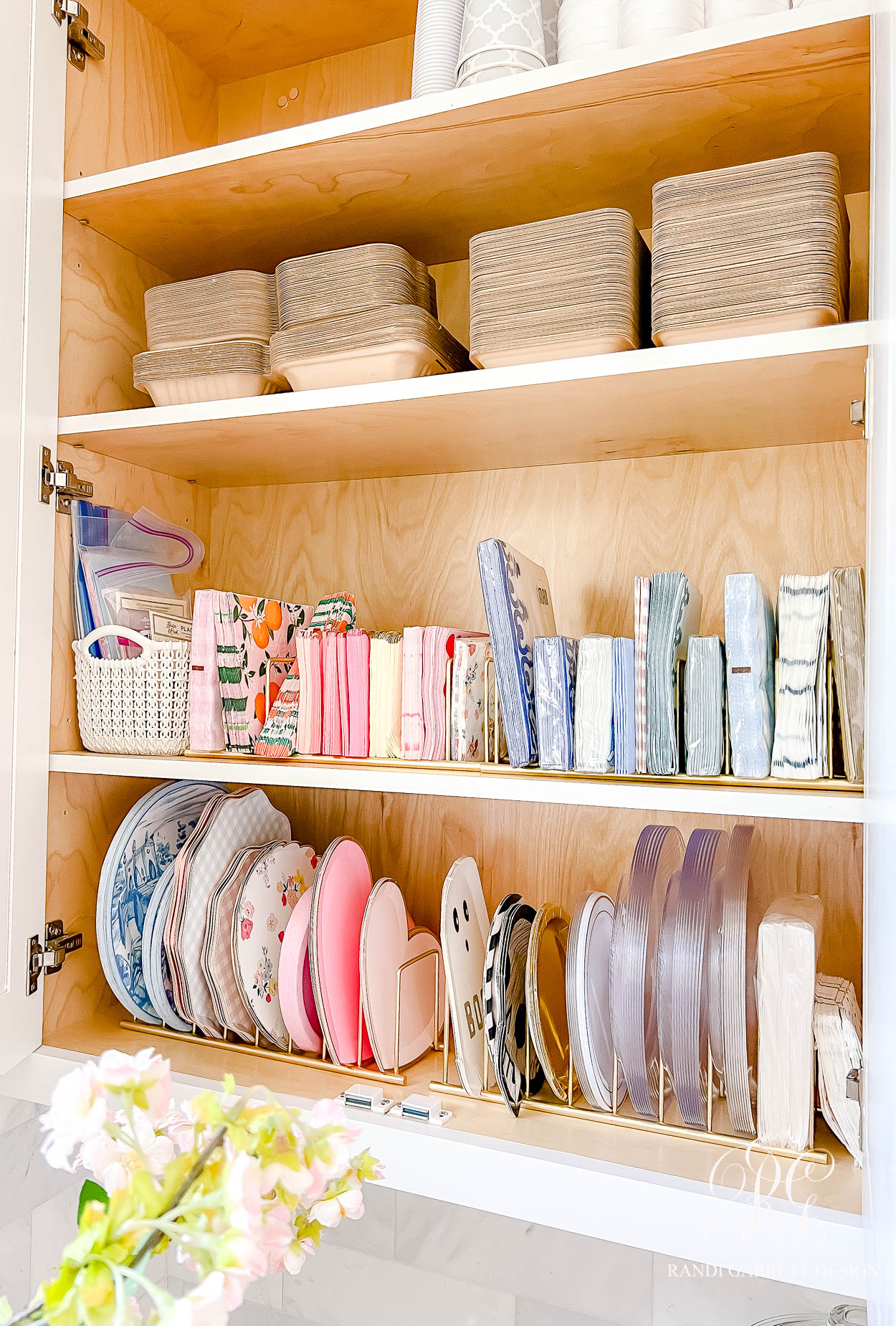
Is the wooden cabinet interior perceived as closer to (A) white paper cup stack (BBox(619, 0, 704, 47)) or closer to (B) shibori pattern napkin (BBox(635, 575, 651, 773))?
(A) white paper cup stack (BBox(619, 0, 704, 47))

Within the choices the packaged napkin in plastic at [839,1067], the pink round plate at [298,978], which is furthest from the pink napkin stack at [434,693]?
the packaged napkin in plastic at [839,1067]

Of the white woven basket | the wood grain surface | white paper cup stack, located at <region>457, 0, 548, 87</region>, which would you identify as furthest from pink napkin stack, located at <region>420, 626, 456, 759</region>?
the wood grain surface

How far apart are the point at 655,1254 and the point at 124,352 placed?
4.55 ft

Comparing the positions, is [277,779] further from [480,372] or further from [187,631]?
[480,372]

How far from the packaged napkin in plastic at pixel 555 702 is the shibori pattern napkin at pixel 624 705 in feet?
0.16

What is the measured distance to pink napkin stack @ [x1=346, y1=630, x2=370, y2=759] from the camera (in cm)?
109

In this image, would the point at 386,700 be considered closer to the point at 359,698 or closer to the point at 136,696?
the point at 359,698

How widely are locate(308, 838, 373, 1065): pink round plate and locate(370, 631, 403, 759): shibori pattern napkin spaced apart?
137mm

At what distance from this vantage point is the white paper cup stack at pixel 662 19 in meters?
0.91

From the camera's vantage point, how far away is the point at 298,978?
1.08 meters

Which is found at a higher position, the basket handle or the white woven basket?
the basket handle

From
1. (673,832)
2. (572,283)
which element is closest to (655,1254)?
(673,832)

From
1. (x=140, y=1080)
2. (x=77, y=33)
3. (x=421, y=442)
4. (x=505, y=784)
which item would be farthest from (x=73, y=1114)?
(x=77, y=33)

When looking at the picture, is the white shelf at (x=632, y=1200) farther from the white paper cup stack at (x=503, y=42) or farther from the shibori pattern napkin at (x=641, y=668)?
the white paper cup stack at (x=503, y=42)
